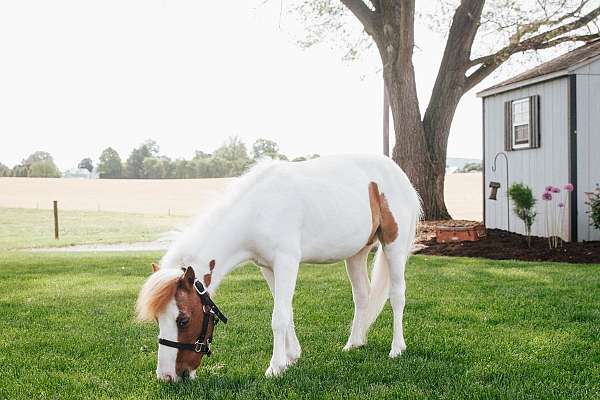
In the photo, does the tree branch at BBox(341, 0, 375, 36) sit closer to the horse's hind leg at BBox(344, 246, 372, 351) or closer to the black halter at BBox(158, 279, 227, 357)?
the horse's hind leg at BBox(344, 246, 372, 351)

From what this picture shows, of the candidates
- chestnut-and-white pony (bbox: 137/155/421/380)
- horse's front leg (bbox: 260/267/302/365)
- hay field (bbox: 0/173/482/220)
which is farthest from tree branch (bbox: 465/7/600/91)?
horse's front leg (bbox: 260/267/302/365)

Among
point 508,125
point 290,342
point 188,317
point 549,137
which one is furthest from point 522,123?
point 188,317

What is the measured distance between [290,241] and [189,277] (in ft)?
2.44

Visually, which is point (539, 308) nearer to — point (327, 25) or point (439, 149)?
point (439, 149)

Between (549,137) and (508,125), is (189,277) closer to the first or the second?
(549,137)

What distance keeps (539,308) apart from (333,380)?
3161 millimetres

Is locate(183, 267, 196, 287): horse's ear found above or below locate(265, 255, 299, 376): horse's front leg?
above

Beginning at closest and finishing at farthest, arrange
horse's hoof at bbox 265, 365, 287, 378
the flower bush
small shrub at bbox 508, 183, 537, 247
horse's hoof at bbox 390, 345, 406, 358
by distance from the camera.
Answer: horse's hoof at bbox 265, 365, 287, 378 < horse's hoof at bbox 390, 345, 406, 358 < small shrub at bbox 508, 183, 537, 247 < the flower bush

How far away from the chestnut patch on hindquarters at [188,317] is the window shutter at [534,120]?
10767mm

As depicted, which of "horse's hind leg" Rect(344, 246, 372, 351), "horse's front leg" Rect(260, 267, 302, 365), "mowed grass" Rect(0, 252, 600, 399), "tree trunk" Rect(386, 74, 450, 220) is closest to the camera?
"mowed grass" Rect(0, 252, 600, 399)

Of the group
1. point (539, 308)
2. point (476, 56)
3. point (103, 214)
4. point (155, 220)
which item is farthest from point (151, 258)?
point (103, 214)

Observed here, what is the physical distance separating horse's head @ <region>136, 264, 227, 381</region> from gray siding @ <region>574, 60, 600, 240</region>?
32.7 ft

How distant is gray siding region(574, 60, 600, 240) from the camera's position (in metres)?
12.3

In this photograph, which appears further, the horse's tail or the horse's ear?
the horse's tail
